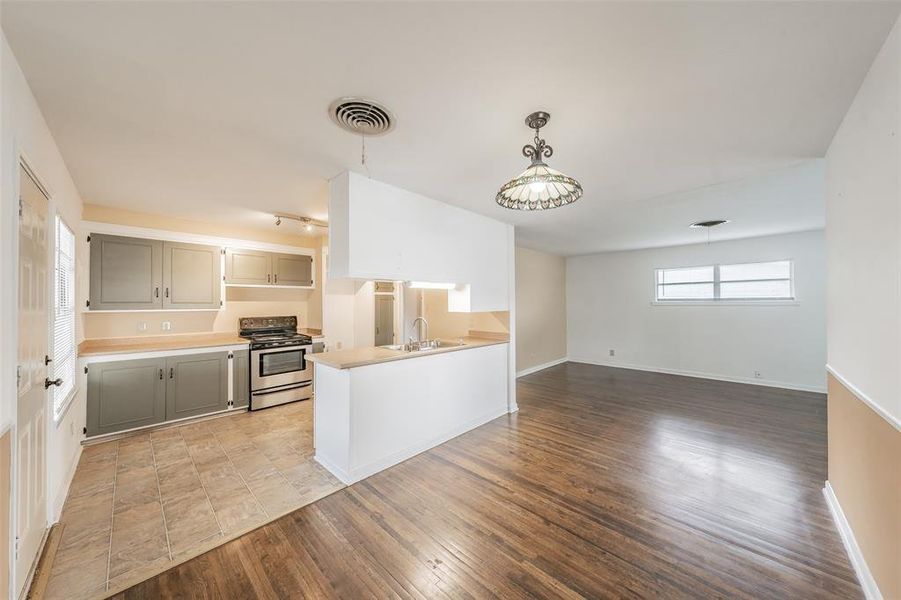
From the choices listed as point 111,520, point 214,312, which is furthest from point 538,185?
point 214,312

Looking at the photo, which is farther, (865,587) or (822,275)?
(822,275)

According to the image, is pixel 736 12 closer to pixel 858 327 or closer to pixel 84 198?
pixel 858 327

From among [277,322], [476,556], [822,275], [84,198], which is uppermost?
[84,198]

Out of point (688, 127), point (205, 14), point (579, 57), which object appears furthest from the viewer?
point (688, 127)

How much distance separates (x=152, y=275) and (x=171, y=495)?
2.66m

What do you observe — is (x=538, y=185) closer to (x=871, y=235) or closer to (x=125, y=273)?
(x=871, y=235)

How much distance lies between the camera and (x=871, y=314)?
1579mm

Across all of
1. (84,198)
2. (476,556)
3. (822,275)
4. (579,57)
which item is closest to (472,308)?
(476,556)

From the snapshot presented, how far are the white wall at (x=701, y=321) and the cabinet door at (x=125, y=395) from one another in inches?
288

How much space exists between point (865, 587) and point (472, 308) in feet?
10.3

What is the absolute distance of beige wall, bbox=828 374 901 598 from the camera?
1387 mm

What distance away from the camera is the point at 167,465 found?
112 inches

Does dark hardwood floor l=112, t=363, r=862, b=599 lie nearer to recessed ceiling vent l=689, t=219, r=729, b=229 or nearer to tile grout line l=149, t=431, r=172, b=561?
tile grout line l=149, t=431, r=172, b=561

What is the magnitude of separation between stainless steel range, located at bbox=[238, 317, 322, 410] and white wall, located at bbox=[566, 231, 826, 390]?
5788 millimetres
